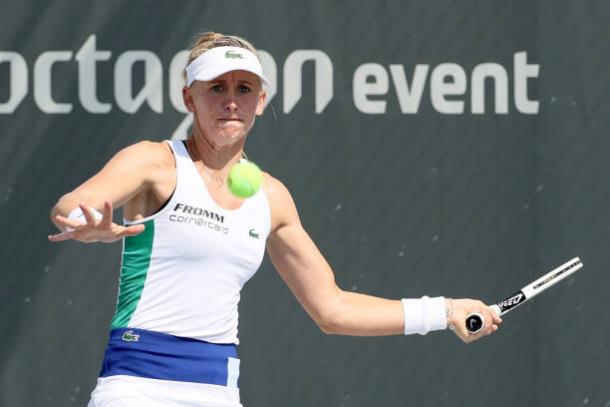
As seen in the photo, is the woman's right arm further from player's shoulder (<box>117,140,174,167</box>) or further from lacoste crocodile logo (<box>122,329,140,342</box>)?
lacoste crocodile logo (<box>122,329,140,342</box>)

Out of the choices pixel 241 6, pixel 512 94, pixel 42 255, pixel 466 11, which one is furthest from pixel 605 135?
pixel 42 255

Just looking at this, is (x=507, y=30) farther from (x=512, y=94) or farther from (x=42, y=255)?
(x=42, y=255)

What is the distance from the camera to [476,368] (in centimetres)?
532

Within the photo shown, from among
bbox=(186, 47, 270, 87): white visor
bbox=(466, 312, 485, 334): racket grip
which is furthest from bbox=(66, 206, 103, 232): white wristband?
bbox=(466, 312, 485, 334): racket grip

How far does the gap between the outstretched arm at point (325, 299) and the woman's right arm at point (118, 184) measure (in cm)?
42

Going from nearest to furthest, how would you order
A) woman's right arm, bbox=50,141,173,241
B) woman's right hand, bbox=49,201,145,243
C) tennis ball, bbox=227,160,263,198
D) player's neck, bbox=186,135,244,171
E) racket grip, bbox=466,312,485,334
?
1. woman's right hand, bbox=49,201,145,243
2. woman's right arm, bbox=50,141,173,241
3. tennis ball, bbox=227,160,263,198
4. player's neck, bbox=186,135,244,171
5. racket grip, bbox=466,312,485,334

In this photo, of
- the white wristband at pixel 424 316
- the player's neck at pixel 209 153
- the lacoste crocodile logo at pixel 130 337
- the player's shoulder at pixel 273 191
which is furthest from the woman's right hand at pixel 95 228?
the white wristband at pixel 424 316

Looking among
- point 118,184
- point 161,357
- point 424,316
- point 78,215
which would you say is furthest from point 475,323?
point 78,215

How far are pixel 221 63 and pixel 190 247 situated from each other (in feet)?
1.61

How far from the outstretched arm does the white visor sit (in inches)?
14.9

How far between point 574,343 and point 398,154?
1.01 metres

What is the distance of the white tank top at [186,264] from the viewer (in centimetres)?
347

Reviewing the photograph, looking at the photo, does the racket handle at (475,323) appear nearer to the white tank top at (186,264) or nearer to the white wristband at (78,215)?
the white tank top at (186,264)

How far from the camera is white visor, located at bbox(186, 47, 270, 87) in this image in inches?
139
